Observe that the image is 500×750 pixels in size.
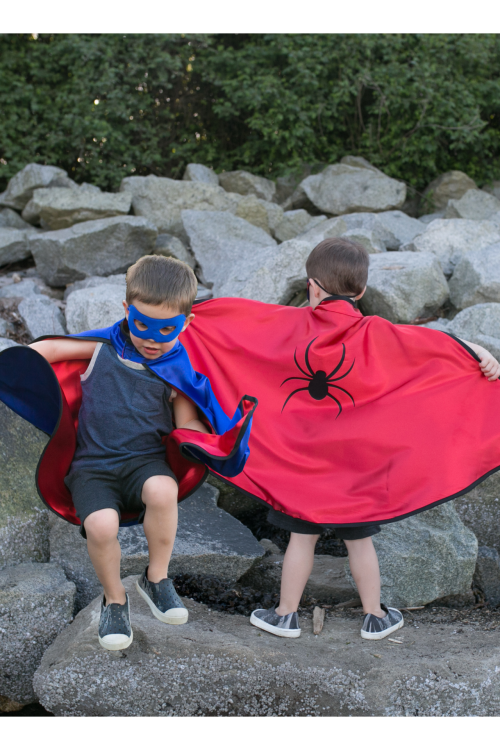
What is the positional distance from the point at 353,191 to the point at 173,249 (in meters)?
3.28

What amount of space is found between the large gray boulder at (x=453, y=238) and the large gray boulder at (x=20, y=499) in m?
4.33

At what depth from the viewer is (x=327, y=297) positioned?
300 centimetres

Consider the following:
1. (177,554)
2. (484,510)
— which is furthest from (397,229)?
(177,554)

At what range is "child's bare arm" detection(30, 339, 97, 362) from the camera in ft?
8.37

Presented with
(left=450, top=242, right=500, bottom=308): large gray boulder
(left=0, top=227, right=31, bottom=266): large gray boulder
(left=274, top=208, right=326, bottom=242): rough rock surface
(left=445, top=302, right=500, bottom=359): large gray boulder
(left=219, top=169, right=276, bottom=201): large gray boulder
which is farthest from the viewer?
(left=219, top=169, right=276, bottom=201): large gray boulder

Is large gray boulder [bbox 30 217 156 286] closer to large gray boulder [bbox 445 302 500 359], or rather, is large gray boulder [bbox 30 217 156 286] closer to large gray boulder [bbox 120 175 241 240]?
large gray boulder [bbox 120 175 241 240]

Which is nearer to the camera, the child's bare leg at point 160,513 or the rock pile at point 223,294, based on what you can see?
the child's bare leg at point 160,513

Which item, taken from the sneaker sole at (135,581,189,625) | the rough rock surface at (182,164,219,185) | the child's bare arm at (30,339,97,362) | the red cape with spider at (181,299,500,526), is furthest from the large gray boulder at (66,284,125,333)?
the rough rock surface at (182,164,219,185)

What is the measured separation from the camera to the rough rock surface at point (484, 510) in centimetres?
356

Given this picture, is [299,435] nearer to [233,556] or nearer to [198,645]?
[233,556]

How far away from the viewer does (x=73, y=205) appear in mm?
6801

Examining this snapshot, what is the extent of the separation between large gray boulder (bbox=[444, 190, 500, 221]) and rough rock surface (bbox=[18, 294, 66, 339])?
5472 millimetres

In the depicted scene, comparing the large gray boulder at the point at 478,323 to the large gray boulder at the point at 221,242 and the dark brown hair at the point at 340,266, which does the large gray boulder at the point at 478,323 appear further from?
the dark brown hair at the point at 340,266

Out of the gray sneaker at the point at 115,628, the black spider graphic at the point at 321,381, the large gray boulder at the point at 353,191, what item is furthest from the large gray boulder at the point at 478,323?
the large gray boulder at the point at 353,191
